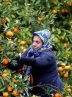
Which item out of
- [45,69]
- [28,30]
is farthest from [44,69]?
[28,30]

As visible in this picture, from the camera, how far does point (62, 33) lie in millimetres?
7449

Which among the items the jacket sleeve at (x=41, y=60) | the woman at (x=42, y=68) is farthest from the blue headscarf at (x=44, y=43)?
the jacket sleeve at (x=41, y=60)

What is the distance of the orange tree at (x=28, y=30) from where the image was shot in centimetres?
516

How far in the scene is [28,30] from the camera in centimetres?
669

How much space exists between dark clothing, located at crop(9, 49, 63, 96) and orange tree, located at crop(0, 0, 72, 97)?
0.17m

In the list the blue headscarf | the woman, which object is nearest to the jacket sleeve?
the woman

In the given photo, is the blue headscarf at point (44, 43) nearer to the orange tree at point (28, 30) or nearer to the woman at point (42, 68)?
the woman at point (42, 68)

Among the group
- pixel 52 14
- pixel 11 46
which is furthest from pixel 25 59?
pixel 52 14

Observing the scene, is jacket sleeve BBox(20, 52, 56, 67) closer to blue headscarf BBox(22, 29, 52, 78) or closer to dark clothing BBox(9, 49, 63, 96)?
dark clothing BBox(9, 49, 63, 96)

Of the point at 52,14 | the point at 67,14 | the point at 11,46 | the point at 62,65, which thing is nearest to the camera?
the point at 11,46

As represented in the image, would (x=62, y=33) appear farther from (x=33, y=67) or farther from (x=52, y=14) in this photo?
(x=33, y=67)

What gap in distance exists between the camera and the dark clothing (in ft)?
17.4

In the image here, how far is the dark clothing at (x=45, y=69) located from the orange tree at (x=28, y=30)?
0.17m

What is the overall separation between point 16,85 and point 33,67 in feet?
1.31
